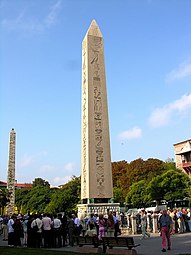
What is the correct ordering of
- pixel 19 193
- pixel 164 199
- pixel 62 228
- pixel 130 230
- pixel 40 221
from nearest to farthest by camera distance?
pixel 40 221, pixel 62 228, pixel 130 230, pixel 164 199, pixel 19 193

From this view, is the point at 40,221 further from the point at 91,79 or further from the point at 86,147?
the point at 91,79

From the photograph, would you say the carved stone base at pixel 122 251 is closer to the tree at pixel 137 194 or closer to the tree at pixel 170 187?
the tree at pixel 170 187

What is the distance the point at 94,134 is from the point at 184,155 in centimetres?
4567

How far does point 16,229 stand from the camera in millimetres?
16828

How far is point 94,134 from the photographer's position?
19719 millimetres

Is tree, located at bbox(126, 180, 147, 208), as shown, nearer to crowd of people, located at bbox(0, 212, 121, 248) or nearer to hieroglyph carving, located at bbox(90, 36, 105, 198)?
hieroglyph carving, located at bbox(90, 36, 105, 198)

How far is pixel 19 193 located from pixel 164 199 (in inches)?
1752

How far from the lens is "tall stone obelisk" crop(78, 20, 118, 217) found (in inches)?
755

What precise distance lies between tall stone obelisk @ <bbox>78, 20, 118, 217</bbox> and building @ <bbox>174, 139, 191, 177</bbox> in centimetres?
4158

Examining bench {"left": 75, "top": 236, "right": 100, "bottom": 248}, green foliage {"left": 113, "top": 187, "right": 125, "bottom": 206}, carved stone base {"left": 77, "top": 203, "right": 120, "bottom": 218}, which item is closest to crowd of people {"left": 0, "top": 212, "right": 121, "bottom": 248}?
bench {"left": 75, "top": 236, "right": 100, "bottom": 248}

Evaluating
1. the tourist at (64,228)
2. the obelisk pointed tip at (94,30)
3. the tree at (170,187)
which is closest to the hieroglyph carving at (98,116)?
the obelisk pointed tip at (94,30)

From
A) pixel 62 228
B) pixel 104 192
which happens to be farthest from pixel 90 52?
pixel 62 228

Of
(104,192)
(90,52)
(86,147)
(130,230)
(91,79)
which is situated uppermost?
(90,52)

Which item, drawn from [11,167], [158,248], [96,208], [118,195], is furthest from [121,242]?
[118,195]
